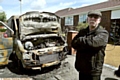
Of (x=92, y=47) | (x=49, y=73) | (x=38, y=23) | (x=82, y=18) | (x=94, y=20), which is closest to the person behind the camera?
(x=92, y=47)

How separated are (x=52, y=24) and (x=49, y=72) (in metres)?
1.99

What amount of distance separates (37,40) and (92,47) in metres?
4.14

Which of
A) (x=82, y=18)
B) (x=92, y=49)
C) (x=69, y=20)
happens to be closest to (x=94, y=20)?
(x=92, y=49)

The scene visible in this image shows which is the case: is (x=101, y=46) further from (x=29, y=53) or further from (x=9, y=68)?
(x=9, y=68)

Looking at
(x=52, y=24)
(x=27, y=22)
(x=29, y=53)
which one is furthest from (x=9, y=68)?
(x=52, y=24)

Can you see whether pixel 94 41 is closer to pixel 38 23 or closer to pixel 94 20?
pixel 94 20

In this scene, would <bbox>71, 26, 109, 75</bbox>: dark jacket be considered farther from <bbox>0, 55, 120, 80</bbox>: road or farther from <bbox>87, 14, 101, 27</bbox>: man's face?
<bbox>0, 55, 120, 80</bbox>: road

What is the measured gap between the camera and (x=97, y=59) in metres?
2.04

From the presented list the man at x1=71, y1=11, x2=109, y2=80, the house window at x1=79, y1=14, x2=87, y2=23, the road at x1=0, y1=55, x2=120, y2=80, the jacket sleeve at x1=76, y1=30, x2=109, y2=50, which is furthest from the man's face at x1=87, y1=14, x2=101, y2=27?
the house window at x1=79, y1=14, x2=87, y2=23

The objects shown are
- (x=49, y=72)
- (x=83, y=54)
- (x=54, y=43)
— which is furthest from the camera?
(x=54, y=43)

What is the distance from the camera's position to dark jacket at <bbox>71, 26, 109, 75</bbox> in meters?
1.97

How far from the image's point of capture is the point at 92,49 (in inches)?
78.3

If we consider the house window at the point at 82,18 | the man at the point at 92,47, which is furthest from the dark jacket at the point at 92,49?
the house window at the point at 82,18

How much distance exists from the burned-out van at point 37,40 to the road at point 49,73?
1.14 ft
